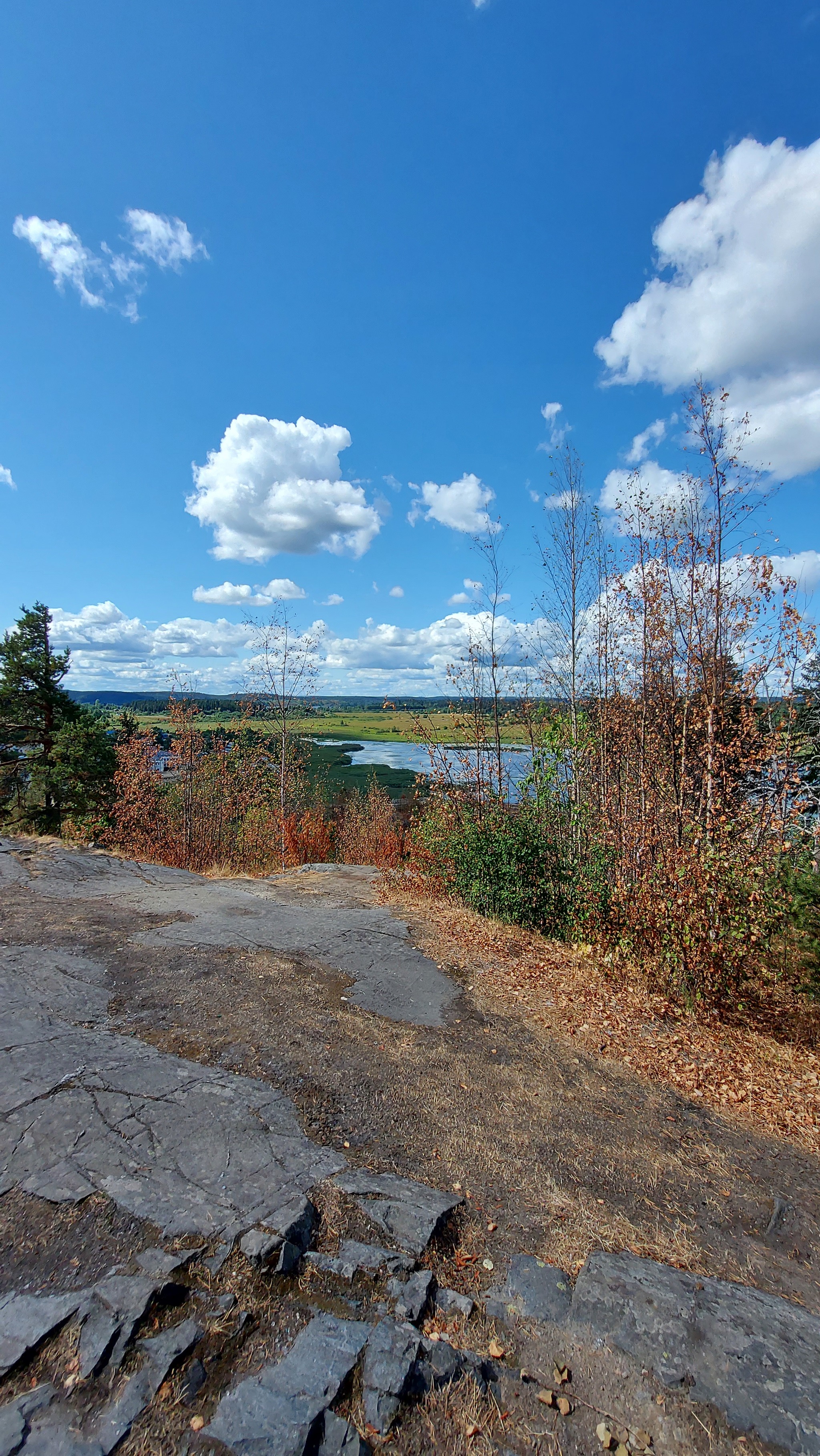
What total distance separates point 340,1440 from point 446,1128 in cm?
188

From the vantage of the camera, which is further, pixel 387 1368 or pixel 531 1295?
pixel 531 1295

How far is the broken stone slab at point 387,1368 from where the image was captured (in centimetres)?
211

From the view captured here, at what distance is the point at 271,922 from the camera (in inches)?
305

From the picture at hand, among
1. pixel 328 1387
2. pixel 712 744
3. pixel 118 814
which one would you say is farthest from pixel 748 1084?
pixel 118 814

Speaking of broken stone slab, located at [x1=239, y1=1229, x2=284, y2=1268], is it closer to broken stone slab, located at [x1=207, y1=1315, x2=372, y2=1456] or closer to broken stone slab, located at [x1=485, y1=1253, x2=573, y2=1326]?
broken stone slab, located at [x1=207, y1=1315, x2=372, y2=1456]

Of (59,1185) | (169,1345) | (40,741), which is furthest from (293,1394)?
(40,741)

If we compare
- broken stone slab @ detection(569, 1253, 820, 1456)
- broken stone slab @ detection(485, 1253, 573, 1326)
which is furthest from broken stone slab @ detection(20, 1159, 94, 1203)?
broken stone slab @ detection(569, 1253, 820, 1456)

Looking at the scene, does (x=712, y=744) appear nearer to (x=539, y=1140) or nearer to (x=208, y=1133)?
(x=539, y=1140)

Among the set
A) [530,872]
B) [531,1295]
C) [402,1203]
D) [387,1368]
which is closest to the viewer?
[387,1368]

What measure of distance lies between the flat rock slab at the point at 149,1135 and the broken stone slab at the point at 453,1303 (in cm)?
69

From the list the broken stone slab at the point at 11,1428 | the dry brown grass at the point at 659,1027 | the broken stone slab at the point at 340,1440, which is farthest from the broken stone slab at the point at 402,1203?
the dry brown grass at the point at 659,1027

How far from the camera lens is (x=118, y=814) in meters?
16.9

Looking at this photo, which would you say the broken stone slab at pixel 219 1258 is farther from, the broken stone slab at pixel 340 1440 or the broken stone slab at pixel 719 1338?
the broken stone slab at pixel 719 1338

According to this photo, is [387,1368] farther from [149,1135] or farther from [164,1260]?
[149,1135]
